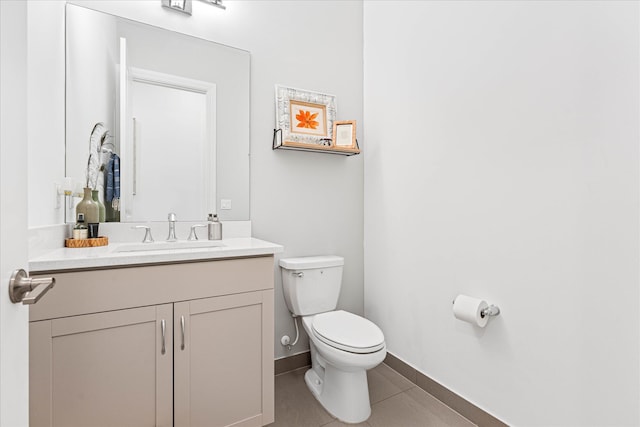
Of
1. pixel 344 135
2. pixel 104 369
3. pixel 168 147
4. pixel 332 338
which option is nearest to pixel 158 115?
pixel 168 147

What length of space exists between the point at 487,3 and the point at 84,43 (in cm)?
196

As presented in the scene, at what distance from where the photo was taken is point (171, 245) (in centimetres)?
161

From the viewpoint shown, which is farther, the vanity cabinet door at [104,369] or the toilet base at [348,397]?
the toilet base at [348,397]

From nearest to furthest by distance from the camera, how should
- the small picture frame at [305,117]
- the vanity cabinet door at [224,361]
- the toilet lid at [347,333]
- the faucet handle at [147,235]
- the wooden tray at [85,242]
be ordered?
the vanity cabinet door at [224,361]
the wooden tray at [85,242]
the toilet lid at [347,333]
the faucet handle at [147,235]
the small picture frame at [305,117]

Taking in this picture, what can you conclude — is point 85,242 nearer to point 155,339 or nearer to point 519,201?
point 155,339

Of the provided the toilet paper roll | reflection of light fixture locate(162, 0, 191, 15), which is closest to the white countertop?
the toilet paper roll

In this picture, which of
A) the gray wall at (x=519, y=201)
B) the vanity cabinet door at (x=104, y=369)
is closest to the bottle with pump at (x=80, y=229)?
the vanity cabinet door at (x=104, y=369)

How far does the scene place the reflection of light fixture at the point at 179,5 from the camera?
5.68 feet

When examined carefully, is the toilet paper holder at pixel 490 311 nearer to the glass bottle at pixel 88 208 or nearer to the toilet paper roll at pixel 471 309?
the toilet paper roll at pixel 471 309

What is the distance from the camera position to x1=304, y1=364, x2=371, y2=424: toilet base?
162 centimetres

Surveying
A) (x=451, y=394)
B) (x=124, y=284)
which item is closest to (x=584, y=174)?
(x=451, y=394)

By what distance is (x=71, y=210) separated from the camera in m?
1.51

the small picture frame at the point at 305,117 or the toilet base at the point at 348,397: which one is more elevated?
the small picture frame at the point at 305,117

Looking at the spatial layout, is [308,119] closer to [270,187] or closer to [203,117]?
[270,187]
